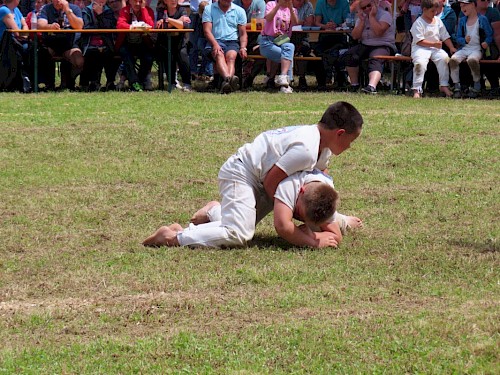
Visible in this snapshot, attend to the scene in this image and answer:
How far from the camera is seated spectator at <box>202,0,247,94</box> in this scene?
55.4 ft

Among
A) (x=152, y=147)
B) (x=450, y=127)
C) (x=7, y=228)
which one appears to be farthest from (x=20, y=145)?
(x=450, y=127)

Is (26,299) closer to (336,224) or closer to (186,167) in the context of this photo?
(336,224)

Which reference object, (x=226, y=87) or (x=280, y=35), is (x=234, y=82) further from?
(x=280, y=35)

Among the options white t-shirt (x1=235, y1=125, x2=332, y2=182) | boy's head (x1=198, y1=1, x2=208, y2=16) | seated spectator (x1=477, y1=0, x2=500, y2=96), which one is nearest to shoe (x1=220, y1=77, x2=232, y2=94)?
boy's head (x1=198, y1=1, x2=208, y2=16)

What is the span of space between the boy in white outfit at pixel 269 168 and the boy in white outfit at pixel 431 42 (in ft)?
30.6

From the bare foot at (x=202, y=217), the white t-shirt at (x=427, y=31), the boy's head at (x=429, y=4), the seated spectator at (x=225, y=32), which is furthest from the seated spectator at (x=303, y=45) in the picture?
the bare foot at (x=202, y=217)

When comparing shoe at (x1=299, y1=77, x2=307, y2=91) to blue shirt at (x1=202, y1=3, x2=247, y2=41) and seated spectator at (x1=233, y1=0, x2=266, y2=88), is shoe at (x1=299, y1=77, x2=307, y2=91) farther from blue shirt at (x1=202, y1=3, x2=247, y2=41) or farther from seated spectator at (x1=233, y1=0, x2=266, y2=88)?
blue shirt at (x1=202, y1=3, x2=247, y2=41)

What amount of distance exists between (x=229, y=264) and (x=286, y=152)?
884mm

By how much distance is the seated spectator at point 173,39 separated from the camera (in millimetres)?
17344

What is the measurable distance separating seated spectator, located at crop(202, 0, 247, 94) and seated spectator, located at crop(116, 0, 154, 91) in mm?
993

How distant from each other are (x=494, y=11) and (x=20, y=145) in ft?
28.0

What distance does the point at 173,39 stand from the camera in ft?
57.4

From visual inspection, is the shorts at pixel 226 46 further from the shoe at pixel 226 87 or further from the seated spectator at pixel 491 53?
the seated spectator at pixel 491 53

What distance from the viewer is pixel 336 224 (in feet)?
24.3
